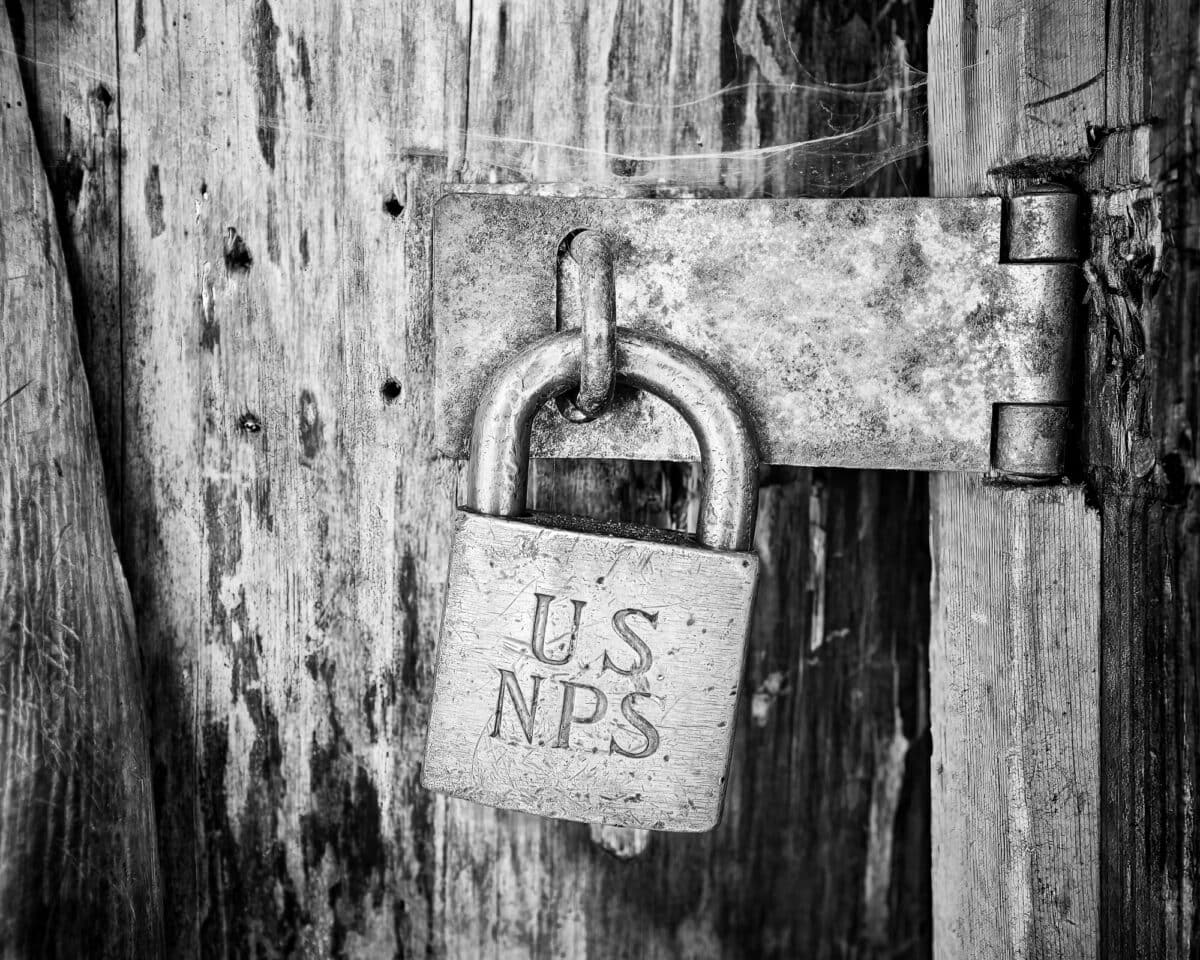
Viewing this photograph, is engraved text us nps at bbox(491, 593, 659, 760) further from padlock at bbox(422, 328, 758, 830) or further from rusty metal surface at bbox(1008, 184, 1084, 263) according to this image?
rusty metal surface at bbox(1008, 184, 1084, 263)

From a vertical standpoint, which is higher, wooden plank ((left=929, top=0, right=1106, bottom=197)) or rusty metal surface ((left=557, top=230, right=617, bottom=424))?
wooden plank ((left=929, top=0, right=1106, bottom=197))

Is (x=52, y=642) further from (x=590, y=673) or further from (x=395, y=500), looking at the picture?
(x=590, y=673)

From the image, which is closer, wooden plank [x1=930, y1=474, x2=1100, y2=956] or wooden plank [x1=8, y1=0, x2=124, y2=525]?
wooden plank [x1=930, y1=474, x2=1100, y2=956]

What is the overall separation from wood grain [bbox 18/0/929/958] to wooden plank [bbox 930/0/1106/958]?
0.11 metres

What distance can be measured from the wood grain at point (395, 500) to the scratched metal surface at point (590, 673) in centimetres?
17

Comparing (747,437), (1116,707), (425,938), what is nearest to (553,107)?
(747,437)

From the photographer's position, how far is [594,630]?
0.57 metres

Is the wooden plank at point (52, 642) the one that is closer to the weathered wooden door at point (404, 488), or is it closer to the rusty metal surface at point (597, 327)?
the weathered wooden door at point (404, 488)

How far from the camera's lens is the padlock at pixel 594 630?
1.85ft

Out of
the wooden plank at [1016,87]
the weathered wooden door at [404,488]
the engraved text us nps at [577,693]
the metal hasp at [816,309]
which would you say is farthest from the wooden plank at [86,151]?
the wooden plank at [1016,87]

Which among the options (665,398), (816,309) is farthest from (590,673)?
(816,309)

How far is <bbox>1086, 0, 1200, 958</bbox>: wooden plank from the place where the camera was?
0.49m

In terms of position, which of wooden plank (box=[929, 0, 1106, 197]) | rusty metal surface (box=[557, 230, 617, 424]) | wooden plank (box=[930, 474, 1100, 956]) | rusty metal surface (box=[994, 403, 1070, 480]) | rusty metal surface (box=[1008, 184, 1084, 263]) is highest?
wooden plank (box=[929, 0, 1106, 197])

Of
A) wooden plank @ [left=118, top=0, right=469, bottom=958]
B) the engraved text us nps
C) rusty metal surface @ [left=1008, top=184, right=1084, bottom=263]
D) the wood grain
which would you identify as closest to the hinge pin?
rusty metal surface @ [left=1008, top=184, right=1084, bottom=263]
